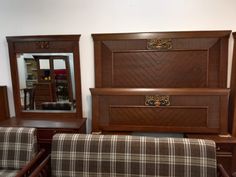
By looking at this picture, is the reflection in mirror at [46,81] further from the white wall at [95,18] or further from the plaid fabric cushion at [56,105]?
the white wall at [95,18]

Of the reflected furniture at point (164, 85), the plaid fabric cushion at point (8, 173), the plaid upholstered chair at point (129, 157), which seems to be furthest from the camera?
the reflected furniture at point (164, 85)

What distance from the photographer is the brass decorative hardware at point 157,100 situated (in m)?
2.23

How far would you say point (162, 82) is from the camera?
2381 millimetres

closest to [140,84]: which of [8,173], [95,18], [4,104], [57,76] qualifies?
[95,18]

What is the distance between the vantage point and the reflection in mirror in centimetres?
256

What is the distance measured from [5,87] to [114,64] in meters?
1.48

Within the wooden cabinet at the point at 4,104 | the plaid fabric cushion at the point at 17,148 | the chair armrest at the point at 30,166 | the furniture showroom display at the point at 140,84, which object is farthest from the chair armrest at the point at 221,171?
the wooden cabinet at the point at 4,104

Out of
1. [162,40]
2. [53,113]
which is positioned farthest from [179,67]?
[53,113]

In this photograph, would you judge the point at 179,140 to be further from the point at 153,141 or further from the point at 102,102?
the point at 102,102

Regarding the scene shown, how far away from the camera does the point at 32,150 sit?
1.88 m

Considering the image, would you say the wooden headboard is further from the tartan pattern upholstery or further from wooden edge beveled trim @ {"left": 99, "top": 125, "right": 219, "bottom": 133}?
the tartan pattern upholstery

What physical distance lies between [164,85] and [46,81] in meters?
1.49

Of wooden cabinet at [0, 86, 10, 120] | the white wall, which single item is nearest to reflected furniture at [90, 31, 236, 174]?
the white wall

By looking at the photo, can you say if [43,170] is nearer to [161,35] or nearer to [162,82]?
[162,82]
